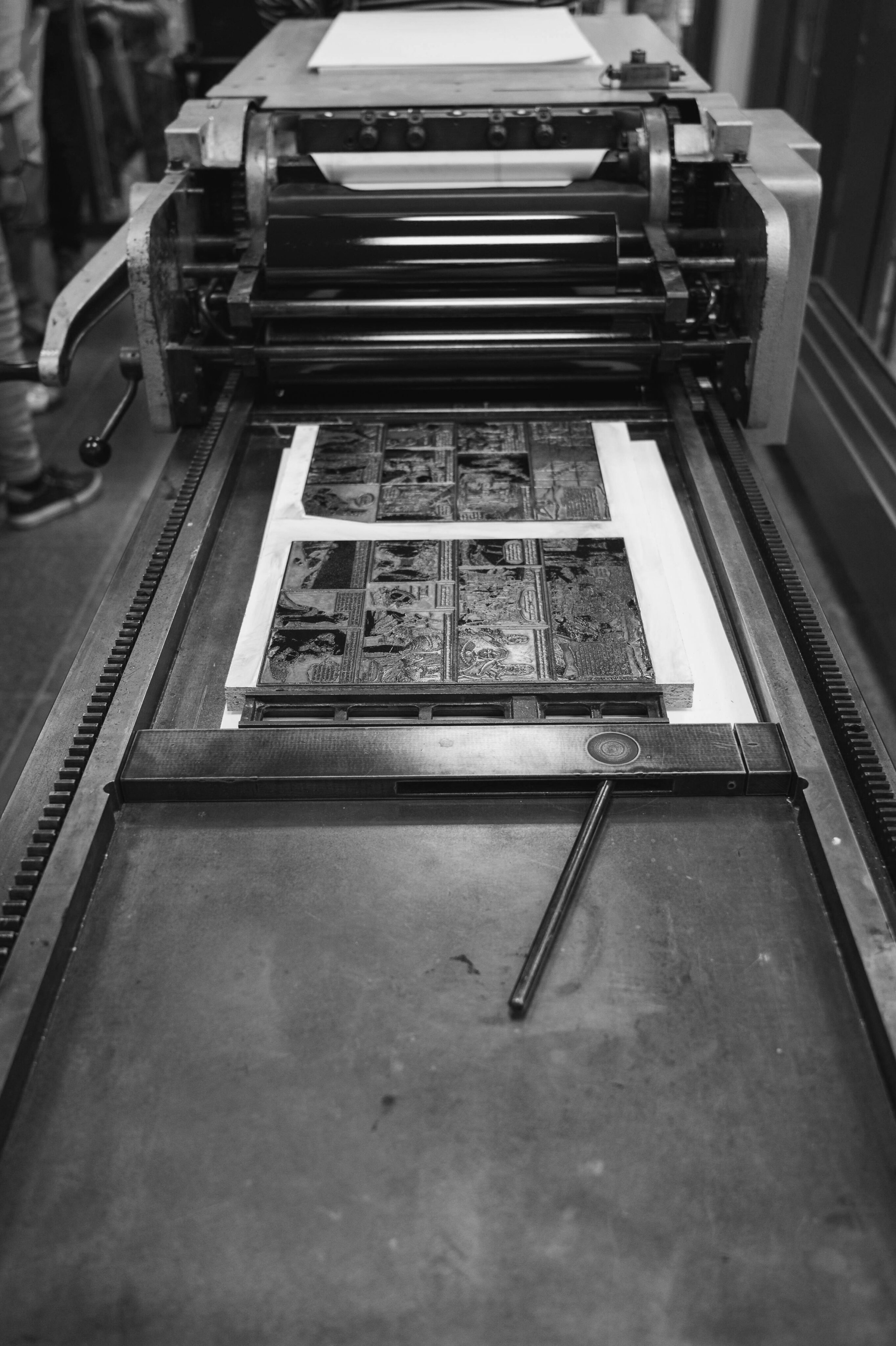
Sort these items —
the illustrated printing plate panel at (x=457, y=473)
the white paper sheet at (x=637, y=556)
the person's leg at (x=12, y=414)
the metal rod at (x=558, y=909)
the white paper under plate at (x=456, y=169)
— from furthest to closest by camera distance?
1. the person's leg at (x=12, y=414)
2. the white paper under plate at (x=456, y=169)
3. the illustrated printing plate panel at (x=457, y=473)
4. the white paper sheet at (x=637, y=556)
5. the metal rod at (x=558, y=909)

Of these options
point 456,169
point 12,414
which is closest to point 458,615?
point 456,169

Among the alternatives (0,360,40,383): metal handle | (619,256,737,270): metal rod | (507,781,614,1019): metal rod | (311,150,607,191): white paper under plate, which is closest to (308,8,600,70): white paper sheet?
(311,150,607,191): white paper under plate

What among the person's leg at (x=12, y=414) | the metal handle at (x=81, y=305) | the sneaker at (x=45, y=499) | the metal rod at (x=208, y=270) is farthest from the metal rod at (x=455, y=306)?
the sneaker at (x=45, y=499)

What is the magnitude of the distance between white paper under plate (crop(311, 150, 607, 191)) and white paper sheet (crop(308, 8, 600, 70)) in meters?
0.54

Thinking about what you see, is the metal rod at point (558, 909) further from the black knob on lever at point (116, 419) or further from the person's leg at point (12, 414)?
the person's leg at point (12, 414)

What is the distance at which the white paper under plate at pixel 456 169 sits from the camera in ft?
6.91

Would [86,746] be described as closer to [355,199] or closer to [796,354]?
[355,199]

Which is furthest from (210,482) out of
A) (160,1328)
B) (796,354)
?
(160,1328)

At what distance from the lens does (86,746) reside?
1.31 meters

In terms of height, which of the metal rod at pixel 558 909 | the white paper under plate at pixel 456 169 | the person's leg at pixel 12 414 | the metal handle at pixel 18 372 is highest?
the white paper under plate at pixel 456 169

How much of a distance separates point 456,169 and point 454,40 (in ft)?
2.62

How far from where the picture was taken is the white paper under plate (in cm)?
211

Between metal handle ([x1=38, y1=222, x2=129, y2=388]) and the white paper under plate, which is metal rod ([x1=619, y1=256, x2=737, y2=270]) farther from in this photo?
metal handle ([x1=38, y1=222, x2=129, y2=388])

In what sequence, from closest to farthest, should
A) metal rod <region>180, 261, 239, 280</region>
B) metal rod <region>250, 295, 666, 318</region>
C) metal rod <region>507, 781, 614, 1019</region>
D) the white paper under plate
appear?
metal rod <region>507, 781, 614, 1019</region>
metal rod <region>250, 295, 666, 318</region>
metal rod <region>180, 261, 239, 280</region>
the white paper under plate
